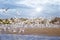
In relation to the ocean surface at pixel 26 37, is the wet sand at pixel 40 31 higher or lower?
higher

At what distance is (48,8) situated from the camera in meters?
4.07

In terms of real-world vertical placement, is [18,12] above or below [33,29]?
above

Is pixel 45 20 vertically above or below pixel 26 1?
below

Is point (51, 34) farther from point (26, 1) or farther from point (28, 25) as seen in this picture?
point (26, 1)

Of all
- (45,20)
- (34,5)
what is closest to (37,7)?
(34,5)

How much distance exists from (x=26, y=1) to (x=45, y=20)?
59cm

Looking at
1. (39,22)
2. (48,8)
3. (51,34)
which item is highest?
(48,8)

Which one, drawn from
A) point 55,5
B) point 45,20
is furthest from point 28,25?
point 55,5

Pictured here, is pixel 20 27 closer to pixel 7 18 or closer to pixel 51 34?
pixel 7 18

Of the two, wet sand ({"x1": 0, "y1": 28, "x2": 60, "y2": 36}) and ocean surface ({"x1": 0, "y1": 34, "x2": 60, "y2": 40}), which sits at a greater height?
wet sand ({"x1": 0, "y1": 28, "x2": 60, "y2": 36})

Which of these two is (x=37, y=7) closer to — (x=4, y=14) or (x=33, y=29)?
(x=33, y=29)

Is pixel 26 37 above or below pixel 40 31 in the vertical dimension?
below

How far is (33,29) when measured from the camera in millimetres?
4145

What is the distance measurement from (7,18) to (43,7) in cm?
84
